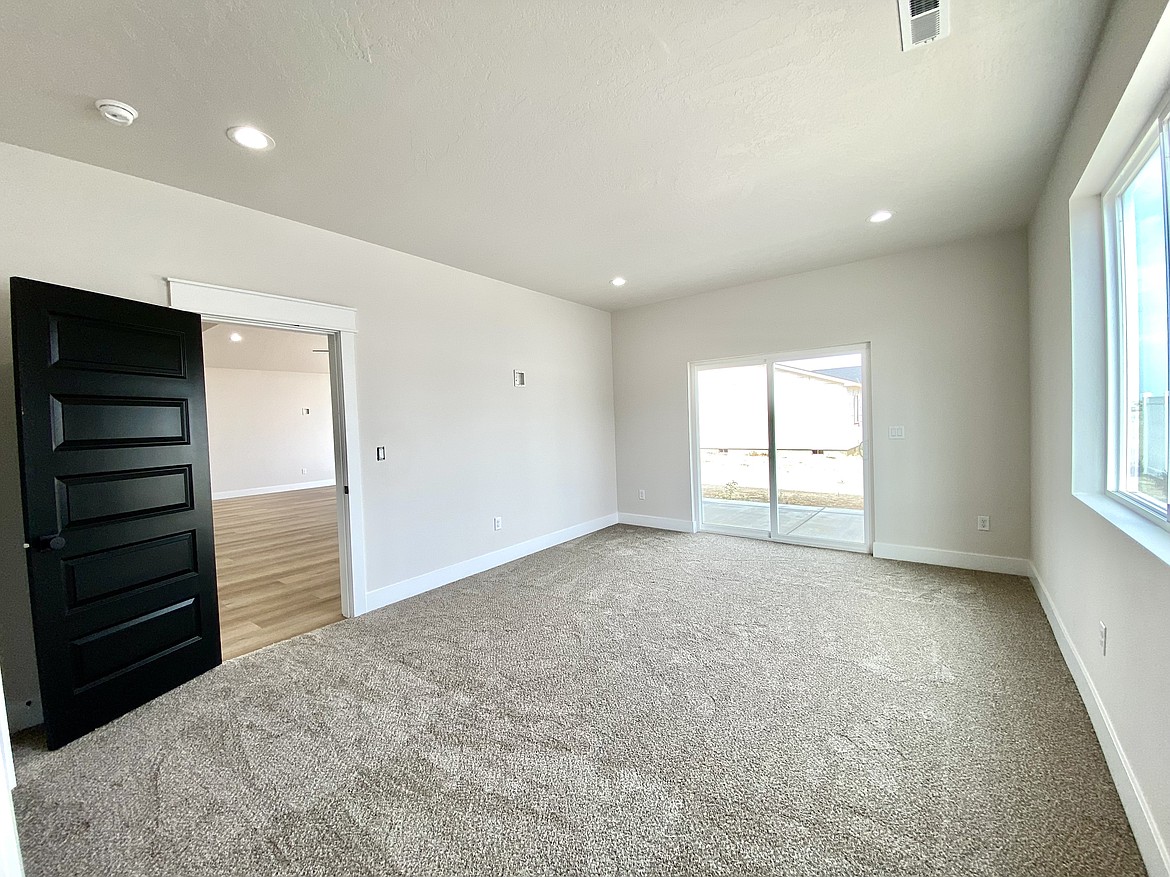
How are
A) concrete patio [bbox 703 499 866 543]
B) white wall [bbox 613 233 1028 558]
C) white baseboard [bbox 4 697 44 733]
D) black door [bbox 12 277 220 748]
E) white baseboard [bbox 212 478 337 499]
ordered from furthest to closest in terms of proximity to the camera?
1. white baseboard [bbox 212 478 337 499]
2. concrete patio [bbox 703 499 866 543]
3. white wall [bbox 613 233 1028 558]
4. white baseboard [bbox 4 697 44 733]
5. black door [bbox 12 277 220 748]

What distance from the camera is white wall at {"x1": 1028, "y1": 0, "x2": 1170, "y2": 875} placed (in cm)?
143

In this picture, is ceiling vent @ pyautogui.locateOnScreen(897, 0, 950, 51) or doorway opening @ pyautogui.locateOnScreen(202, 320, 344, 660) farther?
doorway opening @ pyautogui.locateOnScreen(202, 320, 344, 660)

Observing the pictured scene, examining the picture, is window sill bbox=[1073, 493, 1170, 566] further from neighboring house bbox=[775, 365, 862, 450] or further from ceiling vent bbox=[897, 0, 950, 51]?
neighboring house bbox=[775, 365, 862, 450]

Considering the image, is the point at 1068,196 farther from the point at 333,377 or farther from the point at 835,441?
the point at 333,377

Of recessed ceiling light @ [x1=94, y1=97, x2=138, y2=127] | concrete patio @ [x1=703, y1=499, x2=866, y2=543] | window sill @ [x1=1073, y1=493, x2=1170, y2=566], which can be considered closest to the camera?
window sill @ [x1=1073, y1=493, x2=1170, y2=566]

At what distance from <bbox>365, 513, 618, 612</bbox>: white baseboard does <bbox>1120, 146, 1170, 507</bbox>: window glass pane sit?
13.7 feet

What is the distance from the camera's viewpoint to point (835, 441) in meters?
4.80

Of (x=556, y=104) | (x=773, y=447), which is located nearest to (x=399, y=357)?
(x=556, y=104)

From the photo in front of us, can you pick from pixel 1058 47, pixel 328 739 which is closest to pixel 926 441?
pixel 1058 47

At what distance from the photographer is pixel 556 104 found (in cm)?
207

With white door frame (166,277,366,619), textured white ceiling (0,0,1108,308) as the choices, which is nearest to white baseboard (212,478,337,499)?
white door frame (166,277,366,619)

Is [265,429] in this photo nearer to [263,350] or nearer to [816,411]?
[263,350]

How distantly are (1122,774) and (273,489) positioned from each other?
40.2 ft

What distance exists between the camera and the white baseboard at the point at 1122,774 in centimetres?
137
